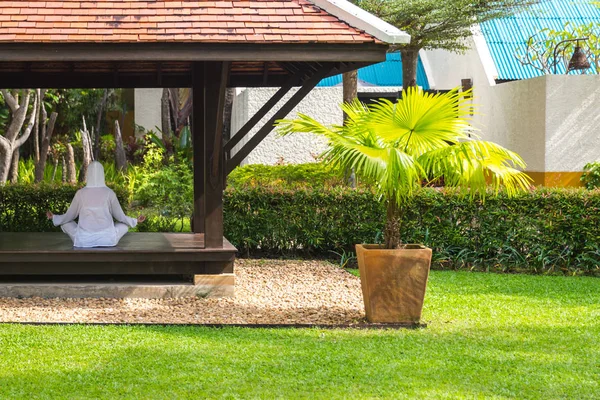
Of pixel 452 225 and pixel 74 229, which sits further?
pixel 452 225

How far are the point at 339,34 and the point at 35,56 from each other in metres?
3.04

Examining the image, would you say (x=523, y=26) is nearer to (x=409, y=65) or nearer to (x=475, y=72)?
(x=475, y=72)

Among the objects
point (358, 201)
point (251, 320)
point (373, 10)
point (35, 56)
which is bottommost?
point (251, 320)

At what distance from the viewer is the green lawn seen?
6121 millimetres

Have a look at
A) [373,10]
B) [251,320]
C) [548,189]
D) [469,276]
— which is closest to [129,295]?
[251,320]

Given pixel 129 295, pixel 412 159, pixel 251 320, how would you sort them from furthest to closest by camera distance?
pixel 129 295, pixel 251 320, pixel 412 159

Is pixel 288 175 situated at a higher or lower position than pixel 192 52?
lower

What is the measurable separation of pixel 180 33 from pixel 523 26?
1610 centimetres

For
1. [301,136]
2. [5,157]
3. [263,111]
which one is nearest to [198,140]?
[263,111]

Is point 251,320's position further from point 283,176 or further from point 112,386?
point 283,176

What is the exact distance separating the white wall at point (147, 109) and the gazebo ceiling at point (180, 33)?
18552mm

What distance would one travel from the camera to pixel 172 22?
909 centimetres

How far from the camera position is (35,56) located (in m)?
8.64

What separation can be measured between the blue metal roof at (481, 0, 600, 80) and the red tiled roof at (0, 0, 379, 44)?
13.2 metres
